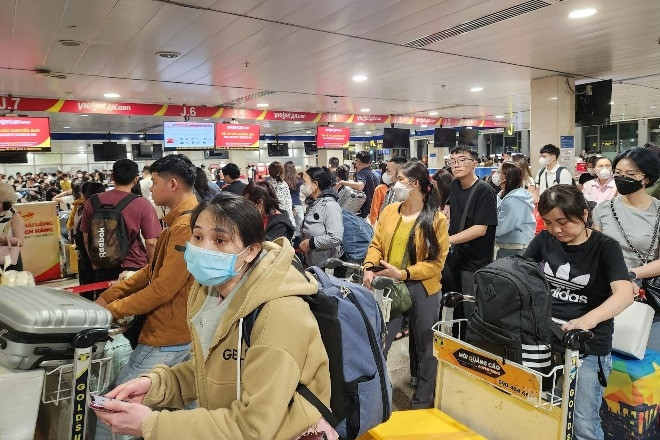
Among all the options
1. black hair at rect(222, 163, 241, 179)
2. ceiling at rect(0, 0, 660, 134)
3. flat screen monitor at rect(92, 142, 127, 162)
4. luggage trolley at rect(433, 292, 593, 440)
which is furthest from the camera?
flat screen monitor at rect(92, 142, 127, 162)

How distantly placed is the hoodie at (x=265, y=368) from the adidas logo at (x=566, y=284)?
138 cm

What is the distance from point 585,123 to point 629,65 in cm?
128

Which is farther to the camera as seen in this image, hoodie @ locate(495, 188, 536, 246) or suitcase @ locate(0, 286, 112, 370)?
hoodie @ locate(495, 188, 536, 246)

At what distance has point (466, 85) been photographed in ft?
32.9

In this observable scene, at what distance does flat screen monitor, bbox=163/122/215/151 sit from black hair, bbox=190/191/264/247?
10309 millimetres

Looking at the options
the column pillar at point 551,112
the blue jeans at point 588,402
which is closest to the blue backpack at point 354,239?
the blue jeans at point 588,402

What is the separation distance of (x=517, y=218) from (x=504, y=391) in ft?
8.94

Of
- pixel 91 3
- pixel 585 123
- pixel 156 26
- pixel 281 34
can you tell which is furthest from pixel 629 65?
pixel 91 3

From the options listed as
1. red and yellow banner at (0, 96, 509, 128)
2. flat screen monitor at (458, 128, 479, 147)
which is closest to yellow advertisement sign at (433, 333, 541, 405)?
red and yellow banner at (0, 96, 509, 128)

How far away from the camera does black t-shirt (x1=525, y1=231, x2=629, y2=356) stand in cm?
208

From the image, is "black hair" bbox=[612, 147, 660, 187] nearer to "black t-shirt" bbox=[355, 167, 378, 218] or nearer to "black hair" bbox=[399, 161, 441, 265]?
"black hair" bbox=[399, 161, 441, 265]

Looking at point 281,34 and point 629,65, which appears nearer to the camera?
point 281,34

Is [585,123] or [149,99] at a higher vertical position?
[149,99]

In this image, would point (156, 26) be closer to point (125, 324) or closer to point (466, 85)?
point (125, 324)
